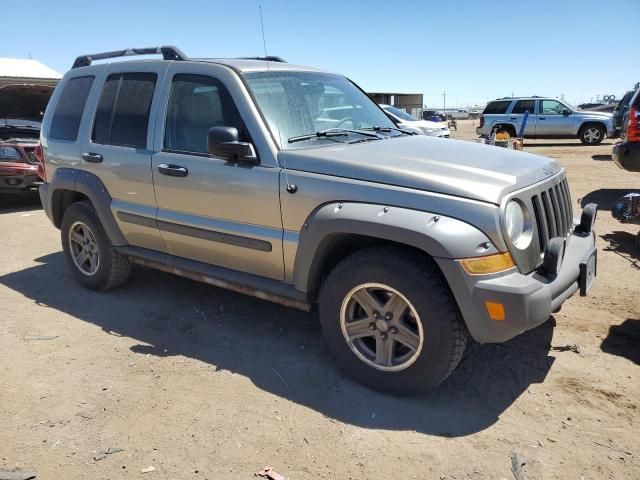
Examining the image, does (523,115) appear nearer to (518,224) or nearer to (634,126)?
(634,126)

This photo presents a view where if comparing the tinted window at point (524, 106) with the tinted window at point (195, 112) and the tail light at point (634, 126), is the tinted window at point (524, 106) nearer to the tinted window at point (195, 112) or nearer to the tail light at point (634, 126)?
the tail light at point (634, 126)

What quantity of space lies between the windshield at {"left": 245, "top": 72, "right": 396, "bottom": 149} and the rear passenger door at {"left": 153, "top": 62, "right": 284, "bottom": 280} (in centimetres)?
15

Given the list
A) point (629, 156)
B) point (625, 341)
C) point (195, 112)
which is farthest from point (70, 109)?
point (629, 156)

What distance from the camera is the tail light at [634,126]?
711cm

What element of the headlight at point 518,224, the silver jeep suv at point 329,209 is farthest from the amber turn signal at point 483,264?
the headlight at point 518,224

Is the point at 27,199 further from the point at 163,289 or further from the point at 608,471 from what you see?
the point at 608,471

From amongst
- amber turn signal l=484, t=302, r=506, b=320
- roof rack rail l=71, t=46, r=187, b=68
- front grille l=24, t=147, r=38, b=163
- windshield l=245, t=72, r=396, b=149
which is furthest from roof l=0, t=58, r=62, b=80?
amber turn signal l=484, t=302, r=506, b=320

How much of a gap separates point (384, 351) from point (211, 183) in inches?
64.4

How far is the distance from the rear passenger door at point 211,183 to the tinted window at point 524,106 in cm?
1832

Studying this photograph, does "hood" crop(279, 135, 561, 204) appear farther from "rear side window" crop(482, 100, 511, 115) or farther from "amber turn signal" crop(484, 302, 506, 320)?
"rear side window" crop(482, 100, 511, 115)

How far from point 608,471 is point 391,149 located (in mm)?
2133

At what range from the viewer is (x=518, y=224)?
282cm

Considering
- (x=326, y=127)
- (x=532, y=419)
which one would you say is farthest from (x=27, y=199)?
(x=532, y=419)

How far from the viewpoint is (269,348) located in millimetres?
3744
